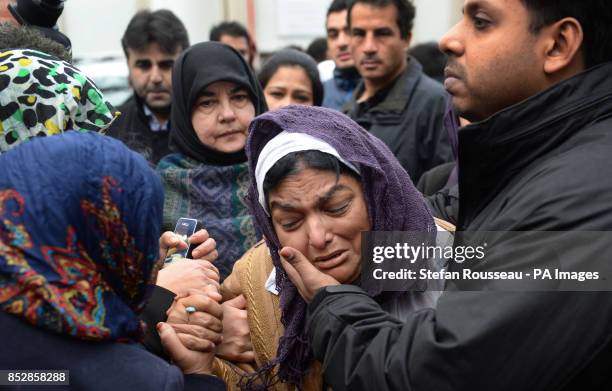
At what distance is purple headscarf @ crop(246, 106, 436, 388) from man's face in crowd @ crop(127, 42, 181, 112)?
8.80 feet

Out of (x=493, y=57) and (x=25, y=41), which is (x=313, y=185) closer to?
(x=493, y=57)

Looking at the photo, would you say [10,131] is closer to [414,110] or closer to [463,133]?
[463,133]

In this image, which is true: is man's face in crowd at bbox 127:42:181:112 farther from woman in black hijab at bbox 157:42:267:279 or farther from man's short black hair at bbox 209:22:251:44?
man's short black hair at bbox 209:22:251:44

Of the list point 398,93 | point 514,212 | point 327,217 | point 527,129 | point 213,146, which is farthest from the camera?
point 398,93

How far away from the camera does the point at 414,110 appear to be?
4602 millimetres

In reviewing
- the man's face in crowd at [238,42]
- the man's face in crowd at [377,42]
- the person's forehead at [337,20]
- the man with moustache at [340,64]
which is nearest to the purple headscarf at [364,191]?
the man's face in crowd at [377,42]

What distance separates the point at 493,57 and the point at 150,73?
11.4ft

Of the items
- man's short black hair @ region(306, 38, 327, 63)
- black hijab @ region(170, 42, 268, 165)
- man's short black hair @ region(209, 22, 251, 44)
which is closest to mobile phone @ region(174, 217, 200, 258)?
black hijab @ region(170, 42, 268, 165)

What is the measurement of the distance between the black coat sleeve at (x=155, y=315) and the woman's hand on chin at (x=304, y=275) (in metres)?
0.41

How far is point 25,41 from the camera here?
2.39 metres

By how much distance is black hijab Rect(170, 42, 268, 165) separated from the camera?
3.51 meters

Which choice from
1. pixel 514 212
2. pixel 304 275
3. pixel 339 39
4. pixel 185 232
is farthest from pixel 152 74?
pixel 514 212

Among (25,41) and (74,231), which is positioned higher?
(25,41)

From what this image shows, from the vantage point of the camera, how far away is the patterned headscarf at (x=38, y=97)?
2.14 m
